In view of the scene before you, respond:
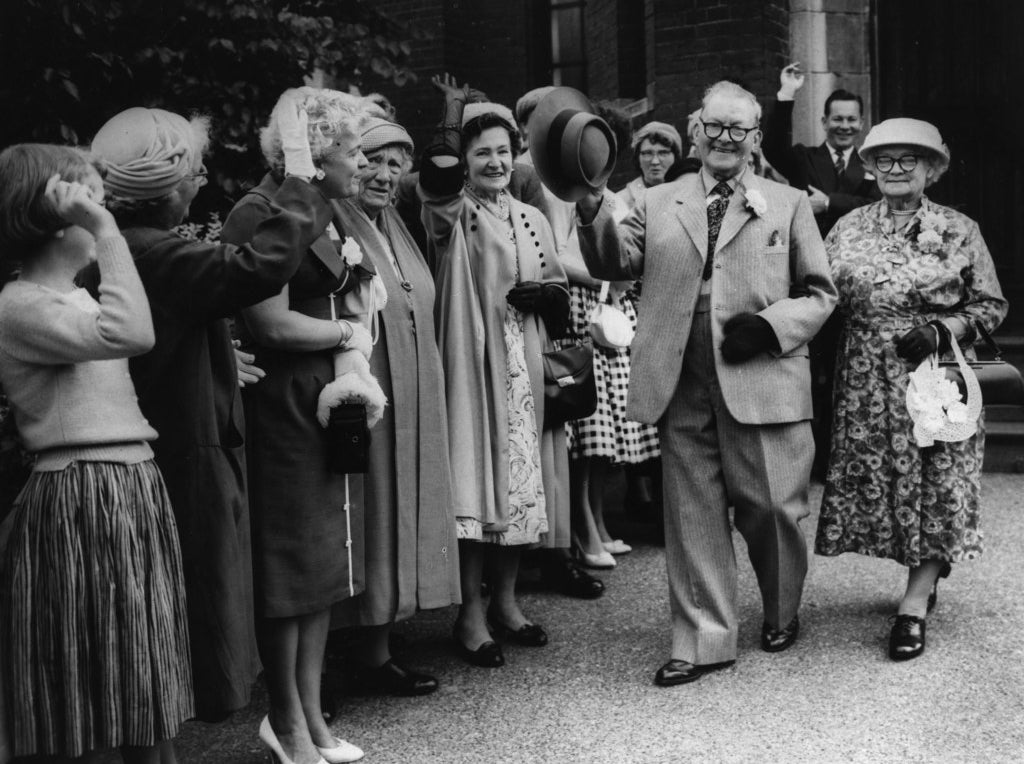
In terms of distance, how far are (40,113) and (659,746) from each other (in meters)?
3.08

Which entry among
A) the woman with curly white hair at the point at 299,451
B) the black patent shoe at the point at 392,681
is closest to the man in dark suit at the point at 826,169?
the black patent shoe at the point at 392,681

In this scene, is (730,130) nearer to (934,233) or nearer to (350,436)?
(934,233)

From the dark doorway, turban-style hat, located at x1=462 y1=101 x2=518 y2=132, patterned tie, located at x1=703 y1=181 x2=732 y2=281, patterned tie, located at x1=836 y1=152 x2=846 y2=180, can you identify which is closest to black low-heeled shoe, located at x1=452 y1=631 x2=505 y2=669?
patterned tie, located at x1=703 y1=181 x2=732 y2=281

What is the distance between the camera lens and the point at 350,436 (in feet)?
12.0

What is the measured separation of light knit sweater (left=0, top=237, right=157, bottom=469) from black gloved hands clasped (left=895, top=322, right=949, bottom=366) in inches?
113

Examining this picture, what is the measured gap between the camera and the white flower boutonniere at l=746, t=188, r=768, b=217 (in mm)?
4504

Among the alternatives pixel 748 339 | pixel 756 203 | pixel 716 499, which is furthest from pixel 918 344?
pixel 716 499

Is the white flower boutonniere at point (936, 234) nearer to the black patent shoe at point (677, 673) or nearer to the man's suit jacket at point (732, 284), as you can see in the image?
the man's suit jacket at point (732, 284)

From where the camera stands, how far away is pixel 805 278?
4.61m

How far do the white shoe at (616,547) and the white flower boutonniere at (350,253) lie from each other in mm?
2833

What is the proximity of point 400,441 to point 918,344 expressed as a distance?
1995mm

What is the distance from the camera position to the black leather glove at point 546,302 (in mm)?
4797

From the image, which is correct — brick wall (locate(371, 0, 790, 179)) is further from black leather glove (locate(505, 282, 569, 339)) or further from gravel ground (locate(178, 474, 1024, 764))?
gravel ground (locate(178, 474, 1024, 764))

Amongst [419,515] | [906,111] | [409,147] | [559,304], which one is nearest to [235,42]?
[409,147]
